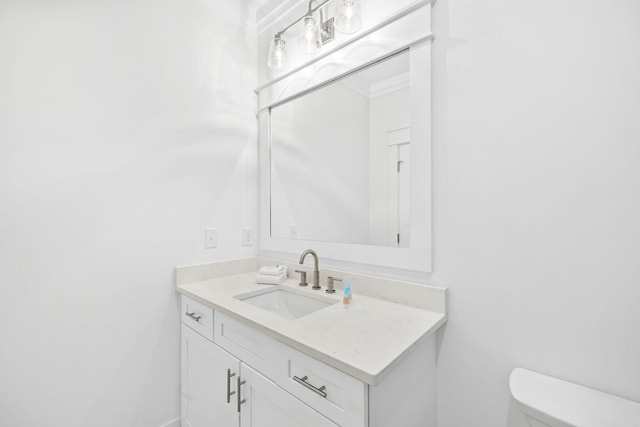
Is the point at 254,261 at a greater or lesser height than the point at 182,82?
lesser

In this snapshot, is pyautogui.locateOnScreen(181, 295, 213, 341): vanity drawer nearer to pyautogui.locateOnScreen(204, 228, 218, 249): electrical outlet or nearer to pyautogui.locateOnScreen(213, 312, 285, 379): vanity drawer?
pyautogui.locateOnScreen(213, 312, 285, 379): vanity drawer

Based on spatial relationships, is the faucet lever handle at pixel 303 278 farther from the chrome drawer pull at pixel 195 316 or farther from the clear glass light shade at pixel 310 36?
the clear glass light shade at pixel 310 36

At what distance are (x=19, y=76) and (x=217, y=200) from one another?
3.23 ft

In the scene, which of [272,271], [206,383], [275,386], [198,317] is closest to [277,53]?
[272,271]

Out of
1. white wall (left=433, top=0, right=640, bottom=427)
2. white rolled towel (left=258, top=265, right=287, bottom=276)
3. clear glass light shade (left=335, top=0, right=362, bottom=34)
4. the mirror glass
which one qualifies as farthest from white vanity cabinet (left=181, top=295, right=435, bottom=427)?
clear glass light shade (left=335, top=0, right=362, bottom=34)

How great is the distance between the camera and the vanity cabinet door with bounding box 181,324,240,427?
1.17 meters

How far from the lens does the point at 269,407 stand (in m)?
1.00

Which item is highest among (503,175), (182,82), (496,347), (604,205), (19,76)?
(182,82)

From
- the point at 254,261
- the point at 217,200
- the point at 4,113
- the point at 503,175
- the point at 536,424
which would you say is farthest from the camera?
the point at 254,261

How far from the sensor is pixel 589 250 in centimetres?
86

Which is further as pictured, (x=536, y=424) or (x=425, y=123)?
(x=425, y=123)

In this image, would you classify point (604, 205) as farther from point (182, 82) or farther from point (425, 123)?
point (182, 82)

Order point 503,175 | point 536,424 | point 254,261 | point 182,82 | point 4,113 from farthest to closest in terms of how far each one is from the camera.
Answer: point 254,261 < point 182,82 < point 4,113 < point 503,175 < point 536,424

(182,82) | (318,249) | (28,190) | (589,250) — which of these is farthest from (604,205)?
(28,190)
